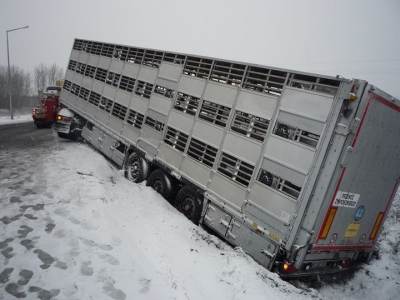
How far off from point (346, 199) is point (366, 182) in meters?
0.66

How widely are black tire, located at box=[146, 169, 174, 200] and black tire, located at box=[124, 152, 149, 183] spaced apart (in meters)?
0.40

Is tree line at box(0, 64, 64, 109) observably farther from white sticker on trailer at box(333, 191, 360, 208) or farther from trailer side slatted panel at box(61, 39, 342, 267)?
white sticker on trailer at box(333, 191, 360, 208)

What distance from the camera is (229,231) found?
669cm

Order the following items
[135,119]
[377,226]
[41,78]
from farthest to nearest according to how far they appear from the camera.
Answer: [41,78] → [135,119] → [377,226]

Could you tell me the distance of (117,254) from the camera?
17.5 ft

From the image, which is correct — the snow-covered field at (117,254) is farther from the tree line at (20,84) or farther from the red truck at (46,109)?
the tree line at (20,84)

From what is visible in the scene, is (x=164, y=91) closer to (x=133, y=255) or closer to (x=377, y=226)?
(x=133, y=255)

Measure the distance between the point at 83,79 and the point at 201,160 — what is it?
9567 mm

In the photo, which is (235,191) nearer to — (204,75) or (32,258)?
(204,75)

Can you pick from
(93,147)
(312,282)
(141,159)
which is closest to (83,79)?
(93,147)

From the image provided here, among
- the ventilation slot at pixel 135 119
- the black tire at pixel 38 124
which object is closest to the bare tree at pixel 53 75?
the black tire at pixel 38 124

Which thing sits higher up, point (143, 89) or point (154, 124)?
point (143, 89)

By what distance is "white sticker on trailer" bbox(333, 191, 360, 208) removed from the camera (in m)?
5.48

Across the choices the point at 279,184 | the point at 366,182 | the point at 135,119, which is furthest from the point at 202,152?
the point at 135,119
